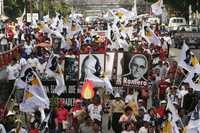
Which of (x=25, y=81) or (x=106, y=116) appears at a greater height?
(x=25, y=81)

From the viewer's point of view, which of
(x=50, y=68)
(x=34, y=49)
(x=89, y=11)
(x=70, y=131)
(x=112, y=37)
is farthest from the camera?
(x=89, y=11)

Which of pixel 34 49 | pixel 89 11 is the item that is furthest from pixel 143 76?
pixel 89 11

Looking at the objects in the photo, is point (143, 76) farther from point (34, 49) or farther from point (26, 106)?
point (34, 49)

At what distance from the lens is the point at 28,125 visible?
15.6 meters

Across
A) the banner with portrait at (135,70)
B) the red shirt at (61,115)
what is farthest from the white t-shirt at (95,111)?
the banner with portrait at (135,70)

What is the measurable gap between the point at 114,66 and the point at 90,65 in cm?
161

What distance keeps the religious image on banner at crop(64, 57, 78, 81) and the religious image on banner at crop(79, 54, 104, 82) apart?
191cm

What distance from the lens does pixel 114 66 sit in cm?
2089

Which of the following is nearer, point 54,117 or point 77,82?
point 54,117

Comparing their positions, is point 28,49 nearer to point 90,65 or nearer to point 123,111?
point 90,65

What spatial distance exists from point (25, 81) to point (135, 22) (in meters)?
32.3

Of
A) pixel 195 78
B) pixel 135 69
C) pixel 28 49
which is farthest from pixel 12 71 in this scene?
pixel 195 78

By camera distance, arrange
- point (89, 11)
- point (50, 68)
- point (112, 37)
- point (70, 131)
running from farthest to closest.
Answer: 1. point (89, 11)
2. point (112, 37)
3. point (50, 68)
4. point (70, 131)

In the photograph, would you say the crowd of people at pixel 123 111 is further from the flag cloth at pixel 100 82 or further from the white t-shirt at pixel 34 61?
the flag cloth at pixel 100 82
